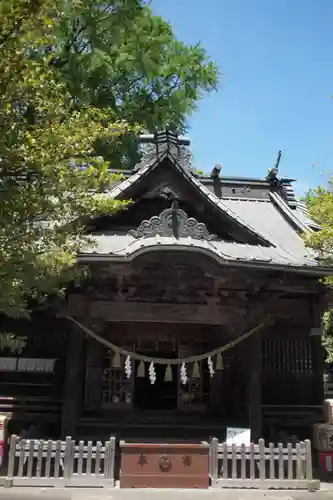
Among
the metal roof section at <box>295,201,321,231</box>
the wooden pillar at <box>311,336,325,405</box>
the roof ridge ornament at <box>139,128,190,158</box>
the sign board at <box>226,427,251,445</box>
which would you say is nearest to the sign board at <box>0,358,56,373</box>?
the sign board at <box>226,427,251,445</box>

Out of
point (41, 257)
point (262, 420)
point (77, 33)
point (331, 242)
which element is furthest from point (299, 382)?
point (77, 33)

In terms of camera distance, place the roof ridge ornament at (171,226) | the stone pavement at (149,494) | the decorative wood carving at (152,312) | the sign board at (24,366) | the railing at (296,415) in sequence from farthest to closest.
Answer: the railing at (296,415)
the sign board at (24,366)
the decorative wood carving at (152,312)
the roof ridge ornament at (171,226)
the stone pavement at (149,494)

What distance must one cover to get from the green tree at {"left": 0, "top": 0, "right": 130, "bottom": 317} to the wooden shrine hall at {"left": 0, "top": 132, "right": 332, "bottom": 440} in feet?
8.88

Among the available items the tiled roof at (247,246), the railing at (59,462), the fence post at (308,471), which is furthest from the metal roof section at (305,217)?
the railing at (59,462)

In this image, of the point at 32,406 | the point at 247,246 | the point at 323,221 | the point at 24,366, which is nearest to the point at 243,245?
the point at 247,246

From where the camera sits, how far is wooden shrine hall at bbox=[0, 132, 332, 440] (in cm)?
912

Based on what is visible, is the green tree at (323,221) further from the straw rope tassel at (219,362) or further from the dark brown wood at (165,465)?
the dark brown wood at (165,465)

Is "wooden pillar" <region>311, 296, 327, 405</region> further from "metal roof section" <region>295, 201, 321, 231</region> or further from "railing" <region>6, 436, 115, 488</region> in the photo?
"railing" <region>6, 436, 115, 488</region>

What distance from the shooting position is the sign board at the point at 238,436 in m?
8.79

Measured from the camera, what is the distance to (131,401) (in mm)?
11102

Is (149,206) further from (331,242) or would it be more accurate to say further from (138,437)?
(138,437)

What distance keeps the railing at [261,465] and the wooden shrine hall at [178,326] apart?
114cm

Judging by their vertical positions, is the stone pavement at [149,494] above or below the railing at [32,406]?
below

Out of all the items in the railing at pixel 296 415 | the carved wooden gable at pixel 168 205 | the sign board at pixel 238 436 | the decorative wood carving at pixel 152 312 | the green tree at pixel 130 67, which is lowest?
the sign board at pixel 238 436
